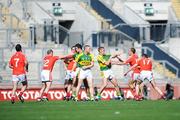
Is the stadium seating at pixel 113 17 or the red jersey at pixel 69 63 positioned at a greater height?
the stadium seating at pixel 113 17

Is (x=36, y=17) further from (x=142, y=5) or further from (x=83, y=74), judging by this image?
(x=83, y=74)

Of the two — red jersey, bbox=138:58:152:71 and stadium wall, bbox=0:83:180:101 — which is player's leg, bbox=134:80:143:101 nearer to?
red jersey, bbox=138:58:152:71

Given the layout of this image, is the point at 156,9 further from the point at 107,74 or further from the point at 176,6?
the point at 107,74

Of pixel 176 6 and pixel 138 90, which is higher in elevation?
pixel 176 6

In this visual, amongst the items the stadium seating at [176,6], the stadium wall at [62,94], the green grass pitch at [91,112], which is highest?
the stadium seating at [176,6]

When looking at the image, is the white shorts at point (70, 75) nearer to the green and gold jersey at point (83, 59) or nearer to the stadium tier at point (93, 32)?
the green and gold jersey at point (83, 59)

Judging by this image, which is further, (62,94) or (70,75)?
(62,94)

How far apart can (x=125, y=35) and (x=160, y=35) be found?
326 cm

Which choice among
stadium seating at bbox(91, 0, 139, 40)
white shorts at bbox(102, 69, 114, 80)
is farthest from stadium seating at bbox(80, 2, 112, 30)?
white shorts at bbox(102, 69, 114, 80)

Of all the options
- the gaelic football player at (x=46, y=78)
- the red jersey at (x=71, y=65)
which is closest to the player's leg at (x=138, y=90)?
the red jersey at (x=71, y=65)

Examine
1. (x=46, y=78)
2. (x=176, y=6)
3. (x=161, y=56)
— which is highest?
(x=176, y=6)

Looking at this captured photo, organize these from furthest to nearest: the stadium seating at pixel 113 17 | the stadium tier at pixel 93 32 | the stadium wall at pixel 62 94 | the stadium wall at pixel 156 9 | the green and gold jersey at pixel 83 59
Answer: the stadium wall at pixel 156 9 < the stadium seating at pixel 113 17 < the stadium tier at pixel 93 32 < the stadium wall at pixel 62 94 < the green and gold jersey at pixel 83 59

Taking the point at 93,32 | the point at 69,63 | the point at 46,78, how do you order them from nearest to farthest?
the point at 46,78 → the point at 69,63 → the point at 93,32

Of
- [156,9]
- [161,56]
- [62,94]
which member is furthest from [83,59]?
[156,9]
